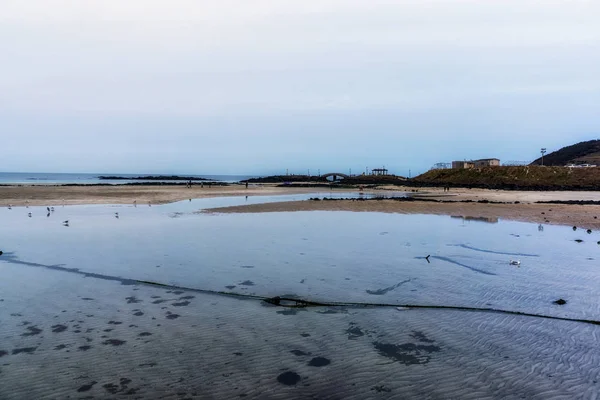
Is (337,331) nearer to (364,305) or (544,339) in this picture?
(364,305)

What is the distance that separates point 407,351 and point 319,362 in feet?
5.07

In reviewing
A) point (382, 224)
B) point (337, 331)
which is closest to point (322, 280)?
point (337, 331)

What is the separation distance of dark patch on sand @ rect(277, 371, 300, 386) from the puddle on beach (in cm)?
2

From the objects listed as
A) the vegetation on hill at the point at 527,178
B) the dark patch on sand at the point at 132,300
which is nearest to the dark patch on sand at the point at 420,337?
the dark patch on sand at the point at 132,300

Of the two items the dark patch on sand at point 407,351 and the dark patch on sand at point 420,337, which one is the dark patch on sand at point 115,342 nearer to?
the dark patch on sand at point 407,351

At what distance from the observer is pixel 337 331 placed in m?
7.75

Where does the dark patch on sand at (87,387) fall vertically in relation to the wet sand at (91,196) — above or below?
below

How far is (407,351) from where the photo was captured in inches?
274

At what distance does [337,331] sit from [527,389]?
3.16 m

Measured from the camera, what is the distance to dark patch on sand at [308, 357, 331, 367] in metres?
6.42

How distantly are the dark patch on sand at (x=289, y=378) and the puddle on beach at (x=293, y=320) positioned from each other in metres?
0.02

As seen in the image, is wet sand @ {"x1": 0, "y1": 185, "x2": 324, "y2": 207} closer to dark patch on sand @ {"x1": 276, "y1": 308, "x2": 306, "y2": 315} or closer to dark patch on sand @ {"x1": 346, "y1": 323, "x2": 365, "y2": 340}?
dark patch on sand @ {"x1": 276, "y1": 308, "x2": 306, "y2": 315}

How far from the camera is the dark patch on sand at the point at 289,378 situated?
232 inches

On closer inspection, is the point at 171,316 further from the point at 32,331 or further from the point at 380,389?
the point at 380,389
